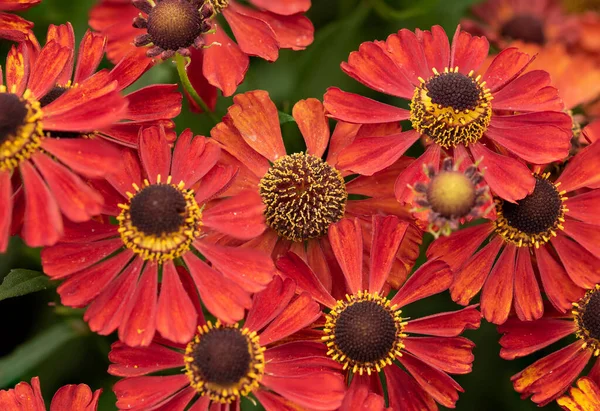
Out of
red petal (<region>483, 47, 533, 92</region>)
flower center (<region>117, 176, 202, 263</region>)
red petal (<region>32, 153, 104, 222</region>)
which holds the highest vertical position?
red petal (<region>483, 47, 533, 92</region>)

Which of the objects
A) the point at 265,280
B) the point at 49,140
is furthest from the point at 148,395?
the point at 49,140

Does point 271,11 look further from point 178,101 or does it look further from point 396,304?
point 396,304

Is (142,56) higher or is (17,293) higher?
(142,56)

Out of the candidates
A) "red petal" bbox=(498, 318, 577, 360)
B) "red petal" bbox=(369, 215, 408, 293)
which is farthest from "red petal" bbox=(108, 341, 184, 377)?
"red petal" bbox=(498, 318, 577, 360)

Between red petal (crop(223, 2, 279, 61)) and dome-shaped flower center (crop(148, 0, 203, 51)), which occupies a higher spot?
red petal (crop(223, 2, 279, 61))

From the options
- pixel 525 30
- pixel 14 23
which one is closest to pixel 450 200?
pixel 14 23

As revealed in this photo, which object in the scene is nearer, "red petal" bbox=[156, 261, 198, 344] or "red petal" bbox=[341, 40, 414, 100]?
"red petal" bbox=[156, 261, 198, 344]

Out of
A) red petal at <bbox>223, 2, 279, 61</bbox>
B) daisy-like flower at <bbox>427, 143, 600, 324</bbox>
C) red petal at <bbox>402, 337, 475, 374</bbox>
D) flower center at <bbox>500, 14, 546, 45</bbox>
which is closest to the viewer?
red petal at <bbox>402, 337, 475, 374</bbox>

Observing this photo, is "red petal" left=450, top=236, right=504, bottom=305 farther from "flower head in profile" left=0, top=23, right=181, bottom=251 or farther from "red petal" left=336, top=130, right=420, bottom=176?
"flower head in profile" left=0, top=23, right=181, bottom=251

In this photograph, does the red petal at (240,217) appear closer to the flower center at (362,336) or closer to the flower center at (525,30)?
the flower center at (362,336)
